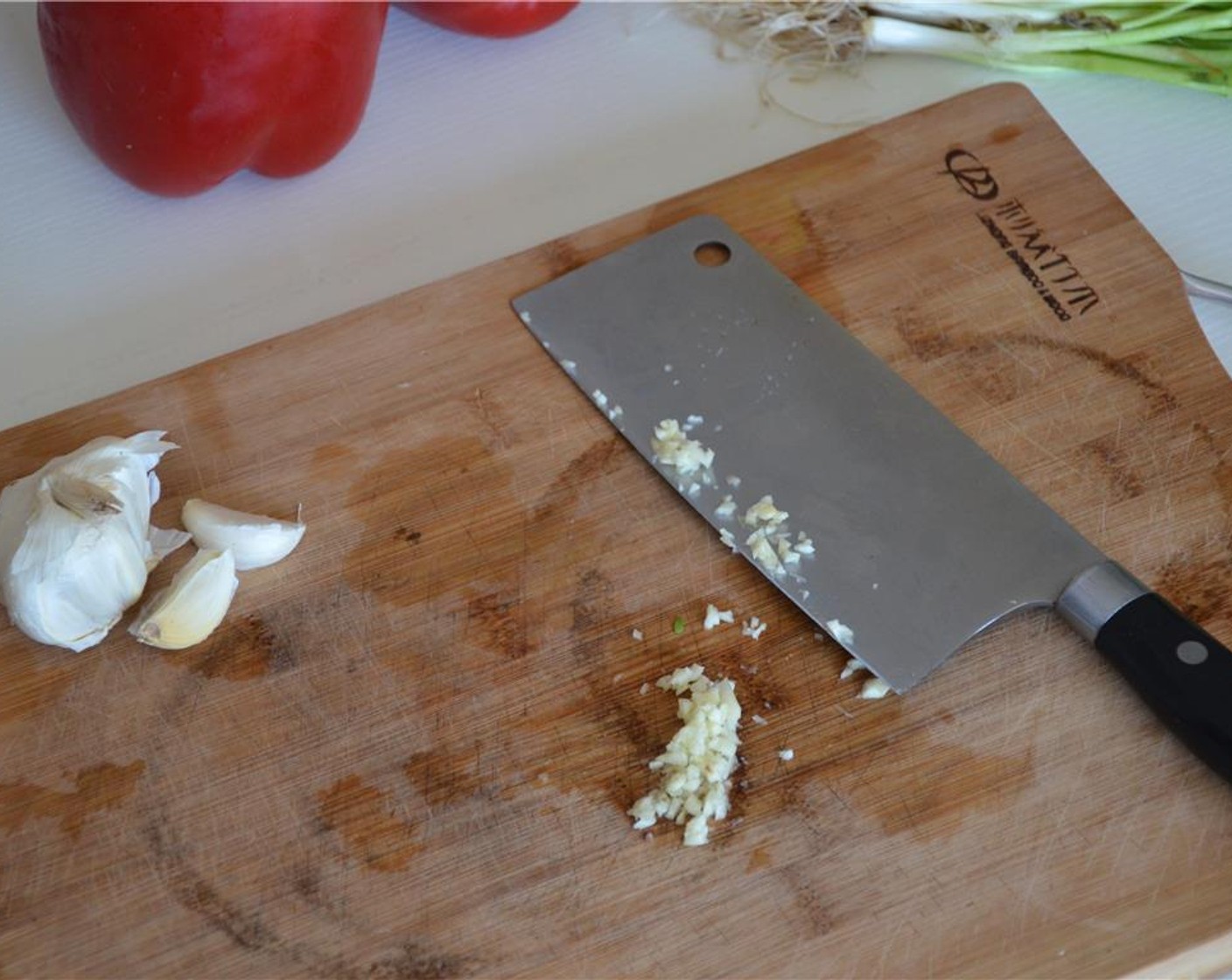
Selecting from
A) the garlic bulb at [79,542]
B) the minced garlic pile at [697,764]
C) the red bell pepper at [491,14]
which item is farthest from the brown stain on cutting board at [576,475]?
the red bell pepper at [491,14]

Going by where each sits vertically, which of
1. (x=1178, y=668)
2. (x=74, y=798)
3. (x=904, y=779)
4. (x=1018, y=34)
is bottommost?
(x=74, y=798)

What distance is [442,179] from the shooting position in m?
1.34

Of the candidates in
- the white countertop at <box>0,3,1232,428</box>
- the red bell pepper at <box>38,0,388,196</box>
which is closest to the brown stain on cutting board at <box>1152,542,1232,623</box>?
the white countertop at <box>0,3,1232,428</box>

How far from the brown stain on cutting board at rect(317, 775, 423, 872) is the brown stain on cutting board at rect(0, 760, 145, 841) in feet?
0.46

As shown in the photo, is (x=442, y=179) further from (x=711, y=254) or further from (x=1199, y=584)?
(x=1199, y=584)

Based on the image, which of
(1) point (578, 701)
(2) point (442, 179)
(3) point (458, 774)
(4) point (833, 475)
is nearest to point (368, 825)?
(3) point (458, 774)

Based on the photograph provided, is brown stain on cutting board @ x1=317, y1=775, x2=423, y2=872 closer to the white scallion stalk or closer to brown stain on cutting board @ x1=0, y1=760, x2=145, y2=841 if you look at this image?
brown stain on cutting board @ x1=0, y1=760, x2=145, y2=841

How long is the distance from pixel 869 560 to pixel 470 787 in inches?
13.4

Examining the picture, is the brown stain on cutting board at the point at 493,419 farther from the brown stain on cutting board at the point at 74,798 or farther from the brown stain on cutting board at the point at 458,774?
the brown stain on cutting board at the point at 74,798

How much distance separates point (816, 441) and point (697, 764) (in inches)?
11.3

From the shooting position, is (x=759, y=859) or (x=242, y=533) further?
(x=242, y=533)

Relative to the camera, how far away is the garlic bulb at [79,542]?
36.5 inches

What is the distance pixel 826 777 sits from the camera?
906 millimetres

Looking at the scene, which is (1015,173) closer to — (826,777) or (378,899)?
(826,777)
